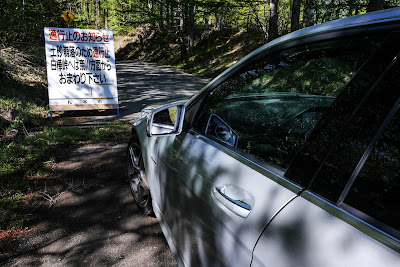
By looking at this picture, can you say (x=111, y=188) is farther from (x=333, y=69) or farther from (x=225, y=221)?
(x=333, y=69)

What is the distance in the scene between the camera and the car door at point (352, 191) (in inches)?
32.0

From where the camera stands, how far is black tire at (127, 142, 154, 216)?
9.00ft

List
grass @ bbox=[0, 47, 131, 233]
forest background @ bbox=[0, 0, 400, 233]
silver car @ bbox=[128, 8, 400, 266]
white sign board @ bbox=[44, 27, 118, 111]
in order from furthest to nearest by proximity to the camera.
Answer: white sign board @ bbox=[44, 27, 118, 111] → forest background @ bbox=[0, 0, 400, 233] → grass @ bbox=[0, 47, 131, 233] → silver car @ bbox=[128, 8, 400, 266]

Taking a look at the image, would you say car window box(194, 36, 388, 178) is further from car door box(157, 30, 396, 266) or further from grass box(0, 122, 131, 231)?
grass box(0, 122, 131, 231)

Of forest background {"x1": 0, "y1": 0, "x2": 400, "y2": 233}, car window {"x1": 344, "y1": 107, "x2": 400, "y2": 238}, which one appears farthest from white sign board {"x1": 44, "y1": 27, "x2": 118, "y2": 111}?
car window {"x1": 344, "y1": 107, "x2": 400, "y2": 238}

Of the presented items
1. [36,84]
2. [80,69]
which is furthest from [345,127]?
[36,84]

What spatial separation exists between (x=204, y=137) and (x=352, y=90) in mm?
950

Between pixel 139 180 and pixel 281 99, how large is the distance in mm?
1639

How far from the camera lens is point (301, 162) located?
3.58 feet

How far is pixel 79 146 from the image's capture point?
4.96 m

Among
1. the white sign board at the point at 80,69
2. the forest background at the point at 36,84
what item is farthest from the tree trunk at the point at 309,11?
the white sign board at the point at 80,69

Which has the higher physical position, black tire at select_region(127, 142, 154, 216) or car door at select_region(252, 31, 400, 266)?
car door at select_region(252, 31, 400, 266)

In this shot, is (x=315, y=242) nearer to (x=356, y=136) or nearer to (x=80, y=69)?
(x=356, y=136)

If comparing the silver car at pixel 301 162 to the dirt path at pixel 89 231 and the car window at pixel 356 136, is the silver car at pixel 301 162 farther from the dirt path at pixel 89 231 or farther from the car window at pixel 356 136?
the dirt path at pixel 89 231
